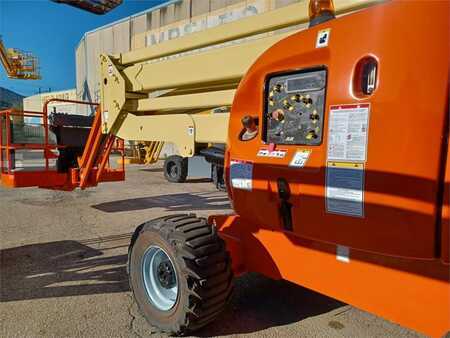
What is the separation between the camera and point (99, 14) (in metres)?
30.2

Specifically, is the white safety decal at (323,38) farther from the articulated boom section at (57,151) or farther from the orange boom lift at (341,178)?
the articulated boom section at (57,151)

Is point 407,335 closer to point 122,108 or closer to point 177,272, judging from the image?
point 177,272

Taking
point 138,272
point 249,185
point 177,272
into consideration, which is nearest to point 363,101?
point 249,185

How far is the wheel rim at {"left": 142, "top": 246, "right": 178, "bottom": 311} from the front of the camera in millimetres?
2816

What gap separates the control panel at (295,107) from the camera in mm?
2080

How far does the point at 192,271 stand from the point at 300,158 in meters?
1.04

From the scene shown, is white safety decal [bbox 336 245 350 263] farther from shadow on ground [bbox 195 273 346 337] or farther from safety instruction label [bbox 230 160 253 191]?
shadow on ground [bbox 195 273 346 337]

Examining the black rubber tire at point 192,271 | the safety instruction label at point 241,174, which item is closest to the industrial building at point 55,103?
the black rubber tire at point 192,271

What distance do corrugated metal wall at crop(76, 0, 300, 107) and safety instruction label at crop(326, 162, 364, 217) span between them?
42.0 feet

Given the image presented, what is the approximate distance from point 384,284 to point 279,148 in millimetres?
960

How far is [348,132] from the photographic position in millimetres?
1904

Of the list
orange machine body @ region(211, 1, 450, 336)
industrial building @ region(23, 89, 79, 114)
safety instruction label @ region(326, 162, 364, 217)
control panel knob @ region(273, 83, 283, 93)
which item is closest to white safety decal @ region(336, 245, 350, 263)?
orange machine body @ region(211, 1, 450, 336)

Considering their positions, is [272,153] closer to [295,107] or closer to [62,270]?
[295,107]

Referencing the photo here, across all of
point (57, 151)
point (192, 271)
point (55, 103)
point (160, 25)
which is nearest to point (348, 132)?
point (192, 271)
